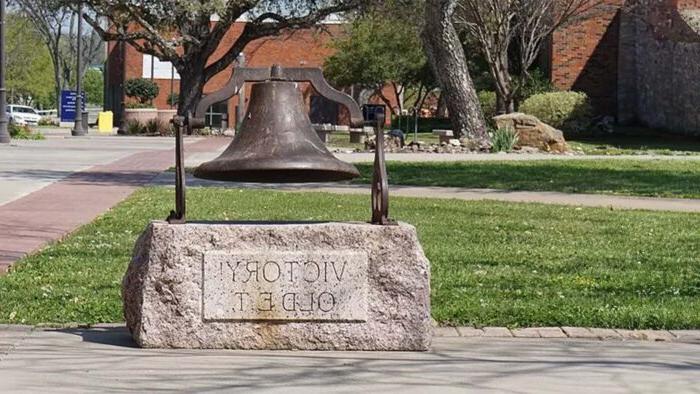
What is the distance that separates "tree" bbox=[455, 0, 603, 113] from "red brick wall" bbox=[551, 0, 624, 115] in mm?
3301

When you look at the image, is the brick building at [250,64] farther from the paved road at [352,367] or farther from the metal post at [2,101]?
the paved road at [352,367]

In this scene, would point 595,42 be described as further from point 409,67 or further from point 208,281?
point 208,281

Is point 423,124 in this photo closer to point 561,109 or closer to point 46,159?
point 561,109

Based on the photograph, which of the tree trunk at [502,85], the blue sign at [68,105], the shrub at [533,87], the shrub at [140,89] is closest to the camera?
the tree trunk at [502,85]

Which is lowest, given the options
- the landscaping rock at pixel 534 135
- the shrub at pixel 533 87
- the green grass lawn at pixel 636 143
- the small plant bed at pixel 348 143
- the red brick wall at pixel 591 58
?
the small plant bed at pixel 348 143

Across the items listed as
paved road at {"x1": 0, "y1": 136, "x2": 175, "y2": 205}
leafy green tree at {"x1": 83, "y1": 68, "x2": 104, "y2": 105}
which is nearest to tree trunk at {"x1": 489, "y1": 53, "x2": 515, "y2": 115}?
paved road at {"x1": 0, "y1": 136, "x2": 175, "y2": 205}

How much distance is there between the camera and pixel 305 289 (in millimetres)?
7531

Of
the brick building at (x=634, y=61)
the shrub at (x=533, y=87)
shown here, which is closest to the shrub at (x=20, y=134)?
the shrub at (x=533, y=87)

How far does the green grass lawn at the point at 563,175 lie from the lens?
20438 millimetres

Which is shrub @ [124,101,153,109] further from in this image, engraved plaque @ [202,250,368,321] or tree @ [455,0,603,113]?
engraved plaque @ [202,250,368,321]

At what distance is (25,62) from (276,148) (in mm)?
87995

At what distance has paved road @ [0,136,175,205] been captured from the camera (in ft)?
66.7

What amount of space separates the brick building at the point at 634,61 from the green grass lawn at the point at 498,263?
85.0 ft

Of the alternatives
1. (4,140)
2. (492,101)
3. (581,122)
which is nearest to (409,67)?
(492,101)
